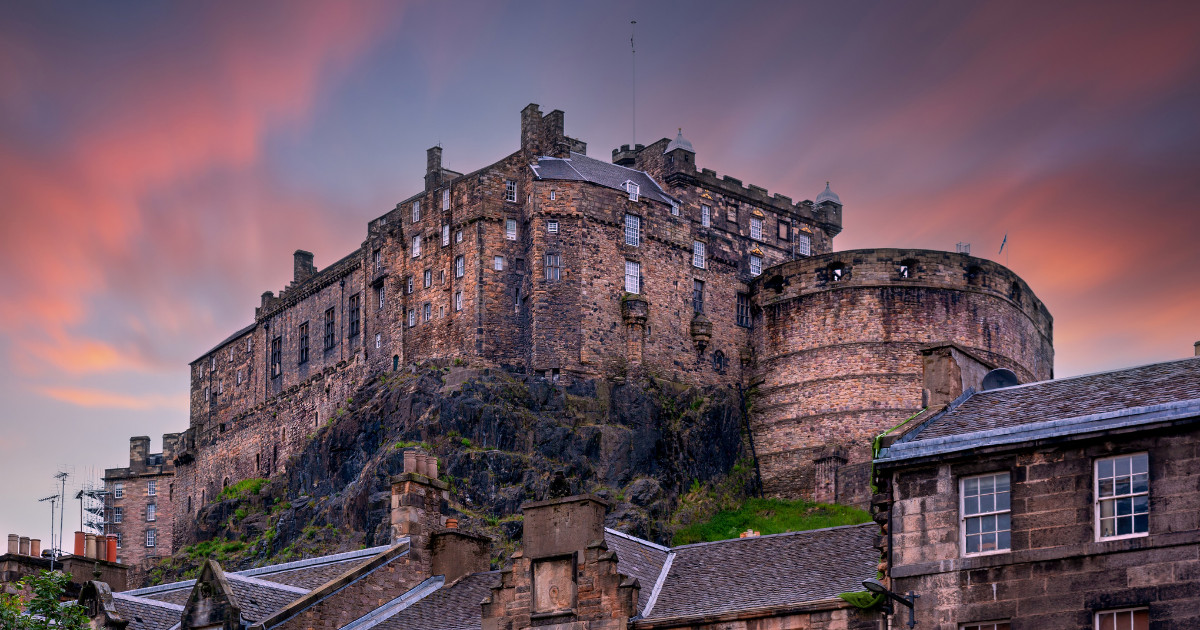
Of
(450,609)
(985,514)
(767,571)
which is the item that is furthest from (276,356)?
(985,514)

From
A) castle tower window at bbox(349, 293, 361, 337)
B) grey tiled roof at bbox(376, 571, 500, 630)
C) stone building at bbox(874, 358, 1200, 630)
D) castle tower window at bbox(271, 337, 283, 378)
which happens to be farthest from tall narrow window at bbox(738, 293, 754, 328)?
stone building at bbox(874, 358, 1200, 630)

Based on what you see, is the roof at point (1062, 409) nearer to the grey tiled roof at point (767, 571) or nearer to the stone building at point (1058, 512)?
the stone building at point (1058, 512)

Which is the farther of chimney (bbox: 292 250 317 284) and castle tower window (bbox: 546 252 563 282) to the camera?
chimney (bbox: 292 250 317 284)

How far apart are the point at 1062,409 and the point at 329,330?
82887 mm

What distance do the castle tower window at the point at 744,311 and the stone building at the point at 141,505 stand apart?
178ft

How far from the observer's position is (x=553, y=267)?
94.9 meters

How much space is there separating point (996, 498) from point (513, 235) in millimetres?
68184

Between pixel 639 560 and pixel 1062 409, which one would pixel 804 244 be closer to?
pixel 639 560

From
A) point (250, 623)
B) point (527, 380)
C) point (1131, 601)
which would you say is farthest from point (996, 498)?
point (527, 380)

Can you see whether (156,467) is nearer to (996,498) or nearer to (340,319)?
(340,319)

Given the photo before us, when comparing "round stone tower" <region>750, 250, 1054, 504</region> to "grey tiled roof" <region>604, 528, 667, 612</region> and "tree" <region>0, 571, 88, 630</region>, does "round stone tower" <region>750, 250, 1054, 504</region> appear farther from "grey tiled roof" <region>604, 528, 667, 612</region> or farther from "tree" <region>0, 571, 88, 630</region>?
"tree" <region>0, 571, 88, 630</region>

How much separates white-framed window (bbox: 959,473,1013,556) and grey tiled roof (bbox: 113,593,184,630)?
19272mm

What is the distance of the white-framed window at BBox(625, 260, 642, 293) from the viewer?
9681 cm

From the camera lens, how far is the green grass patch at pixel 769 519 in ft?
288
